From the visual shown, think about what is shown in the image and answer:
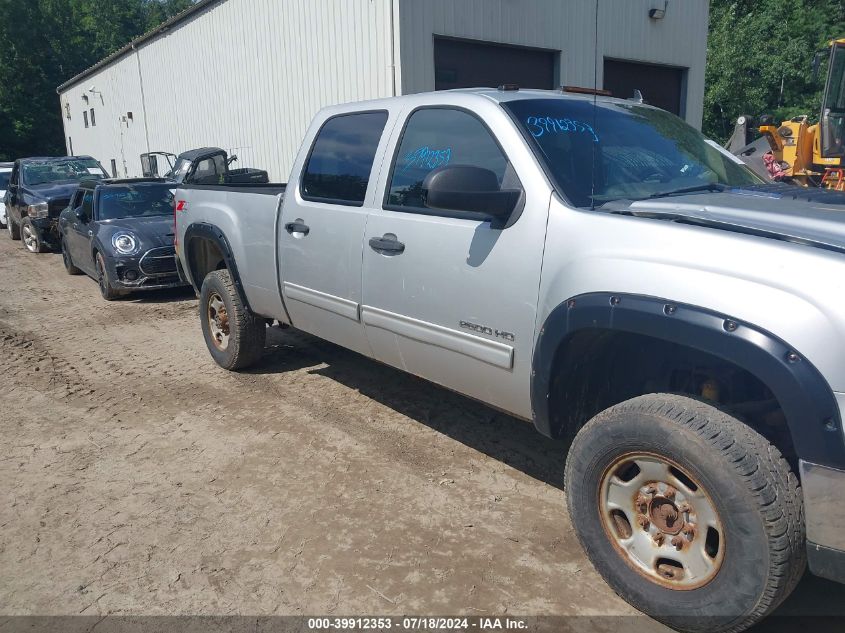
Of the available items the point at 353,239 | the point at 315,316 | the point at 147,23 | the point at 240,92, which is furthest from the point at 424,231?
the point at 147,23

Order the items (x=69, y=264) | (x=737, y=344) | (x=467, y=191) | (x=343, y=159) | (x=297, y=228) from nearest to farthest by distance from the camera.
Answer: (x=737, y=344)
(x=467, y=191)
(x=343, y=159)
(x=297, y=228)
(x=69, y=264)

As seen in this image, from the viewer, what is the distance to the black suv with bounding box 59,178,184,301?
928 cm

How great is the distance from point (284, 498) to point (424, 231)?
160 cm

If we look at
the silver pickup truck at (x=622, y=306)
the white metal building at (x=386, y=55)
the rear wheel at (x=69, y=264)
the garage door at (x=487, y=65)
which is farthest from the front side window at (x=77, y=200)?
the silver pickup truck at (x=622, y=306)

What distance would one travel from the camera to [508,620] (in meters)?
2.80

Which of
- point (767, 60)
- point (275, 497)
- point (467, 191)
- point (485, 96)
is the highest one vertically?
point (767, 60)

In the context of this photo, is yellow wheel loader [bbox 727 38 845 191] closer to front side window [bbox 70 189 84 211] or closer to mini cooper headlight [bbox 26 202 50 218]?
front side window [bbox 70 189 84 211]

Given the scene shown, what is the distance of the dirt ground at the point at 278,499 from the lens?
300cm

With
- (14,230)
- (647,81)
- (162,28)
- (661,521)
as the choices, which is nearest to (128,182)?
(14,230)

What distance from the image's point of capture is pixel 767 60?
2981 centimetres

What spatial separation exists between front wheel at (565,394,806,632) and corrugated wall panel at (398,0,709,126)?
9.23 metres

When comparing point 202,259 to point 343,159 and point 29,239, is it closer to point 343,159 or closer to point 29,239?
point 343,159

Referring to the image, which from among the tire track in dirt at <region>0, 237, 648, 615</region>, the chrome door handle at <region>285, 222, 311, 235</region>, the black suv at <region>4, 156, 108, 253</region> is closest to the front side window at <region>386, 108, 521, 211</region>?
the chrome door handle at <region>285, 222, 311, 235</region>

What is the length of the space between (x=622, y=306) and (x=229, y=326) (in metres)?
3.89
